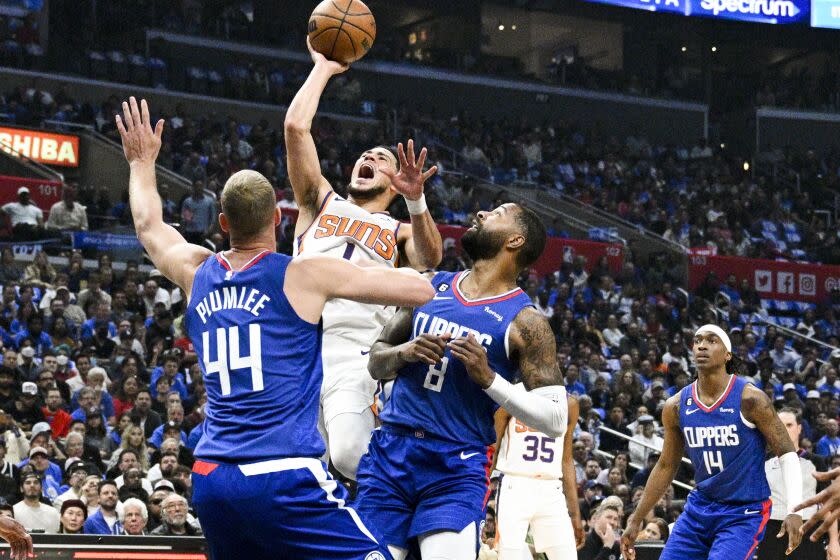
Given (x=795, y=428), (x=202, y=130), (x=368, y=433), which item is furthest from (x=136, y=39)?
(x=368, y=433)

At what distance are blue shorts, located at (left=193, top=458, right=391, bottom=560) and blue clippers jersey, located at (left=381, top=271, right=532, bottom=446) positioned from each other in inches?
44.2

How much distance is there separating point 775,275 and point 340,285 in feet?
80.4

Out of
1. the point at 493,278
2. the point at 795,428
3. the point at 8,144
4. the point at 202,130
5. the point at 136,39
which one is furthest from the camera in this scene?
the point at 136,39

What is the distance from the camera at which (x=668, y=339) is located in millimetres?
22344

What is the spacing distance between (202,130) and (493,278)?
19.6 m

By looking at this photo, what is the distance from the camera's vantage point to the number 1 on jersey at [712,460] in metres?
7.88

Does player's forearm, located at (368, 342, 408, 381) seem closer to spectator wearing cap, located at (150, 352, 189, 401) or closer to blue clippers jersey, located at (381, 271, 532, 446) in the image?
blue clippers jersey, located at (381, 271, 532, 446)

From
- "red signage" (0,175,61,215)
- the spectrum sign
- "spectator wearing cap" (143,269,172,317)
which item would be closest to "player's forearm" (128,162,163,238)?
"spectator wearing cap" (143,269,172,317)

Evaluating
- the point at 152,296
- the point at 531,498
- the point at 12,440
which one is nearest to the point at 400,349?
the point at 531,498

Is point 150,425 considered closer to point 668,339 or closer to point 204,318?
point 204,318

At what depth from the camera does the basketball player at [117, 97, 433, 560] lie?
433 centimetres

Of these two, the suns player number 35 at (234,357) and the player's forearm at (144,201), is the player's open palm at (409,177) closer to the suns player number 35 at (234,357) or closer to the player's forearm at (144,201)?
the player's forearm at (144,201)

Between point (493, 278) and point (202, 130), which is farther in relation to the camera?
point (202, 130)

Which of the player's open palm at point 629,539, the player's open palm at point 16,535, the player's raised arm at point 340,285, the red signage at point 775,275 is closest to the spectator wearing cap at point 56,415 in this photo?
the player's open palm at point 629,539
